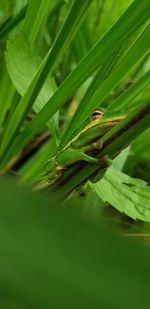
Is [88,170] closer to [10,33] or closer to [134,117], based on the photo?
[134,117]

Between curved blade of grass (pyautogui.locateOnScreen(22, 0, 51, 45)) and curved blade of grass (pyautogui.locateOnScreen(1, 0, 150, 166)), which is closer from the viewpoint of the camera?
curved blade of grass (pyautogui.locateOnScreen(1, 0, 150, 166))

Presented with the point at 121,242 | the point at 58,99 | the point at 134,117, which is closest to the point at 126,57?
the point at 58,99

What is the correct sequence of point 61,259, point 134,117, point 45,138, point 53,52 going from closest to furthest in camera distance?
point 61,259
point 134,117
point 53,52
point 45,138

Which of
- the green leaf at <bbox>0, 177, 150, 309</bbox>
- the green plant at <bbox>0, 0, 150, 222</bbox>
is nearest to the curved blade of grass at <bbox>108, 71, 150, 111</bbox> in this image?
the green plant at <bbox>0, 0, 150, 222</bbox>

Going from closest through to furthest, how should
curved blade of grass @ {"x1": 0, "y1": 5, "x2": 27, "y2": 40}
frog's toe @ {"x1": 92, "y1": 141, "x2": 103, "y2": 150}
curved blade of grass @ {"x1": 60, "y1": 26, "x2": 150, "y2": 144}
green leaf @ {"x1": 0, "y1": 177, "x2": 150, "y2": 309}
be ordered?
green leaf @ {"x1": 0, "y1": 177, "x2": 150, "y2": 309} < frog's toe @ {"x1": 92, "y1": 141, "x2": 103, "y2": 150} < curved blade of grass @ {"x1": 60, "y1": 26, "x2": 150, "y2": 144} < curved blade of grass @ {"x1": 0, "y1": 5, "x2": 27, "y2": 40}

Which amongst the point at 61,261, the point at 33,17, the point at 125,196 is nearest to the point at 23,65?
the point at 33,17

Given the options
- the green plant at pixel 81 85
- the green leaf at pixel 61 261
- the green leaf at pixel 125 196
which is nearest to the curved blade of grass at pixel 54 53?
the green plant at pixel 81 85

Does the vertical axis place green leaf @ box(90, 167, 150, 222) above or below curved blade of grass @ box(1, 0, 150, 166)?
below

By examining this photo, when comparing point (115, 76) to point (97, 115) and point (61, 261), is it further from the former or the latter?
point (61, 261)

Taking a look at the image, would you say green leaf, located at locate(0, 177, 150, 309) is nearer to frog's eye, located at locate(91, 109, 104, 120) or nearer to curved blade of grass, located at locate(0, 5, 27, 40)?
frog's eye, located at locate(91, 109, 104, 120)
